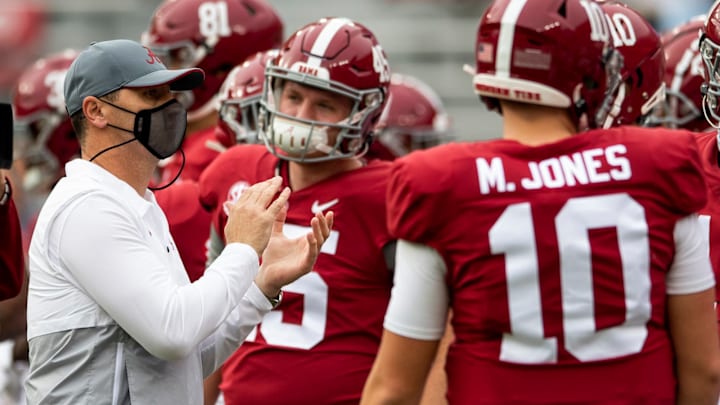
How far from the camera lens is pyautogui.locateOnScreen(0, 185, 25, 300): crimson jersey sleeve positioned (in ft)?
11.1

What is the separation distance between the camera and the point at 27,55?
57.9 feet

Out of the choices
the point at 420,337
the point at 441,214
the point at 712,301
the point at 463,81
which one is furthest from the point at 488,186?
the point at 463,81

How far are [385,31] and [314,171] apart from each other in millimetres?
13862

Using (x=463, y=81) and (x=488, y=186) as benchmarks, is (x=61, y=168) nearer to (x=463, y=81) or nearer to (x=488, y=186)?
(x=488, y=186)

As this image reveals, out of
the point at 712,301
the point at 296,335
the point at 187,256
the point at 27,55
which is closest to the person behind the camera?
the point at 712,301

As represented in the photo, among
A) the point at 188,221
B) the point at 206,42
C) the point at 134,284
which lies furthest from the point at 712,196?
the point at 206,42

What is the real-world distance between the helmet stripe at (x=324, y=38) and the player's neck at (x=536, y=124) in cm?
104

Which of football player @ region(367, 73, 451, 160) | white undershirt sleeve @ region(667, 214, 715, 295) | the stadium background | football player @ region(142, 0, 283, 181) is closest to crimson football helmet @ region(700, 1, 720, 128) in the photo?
white undershirt sleeve @ region(667, 214, 715, 295)

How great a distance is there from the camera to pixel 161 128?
2943mm

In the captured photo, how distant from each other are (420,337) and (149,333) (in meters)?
0.63

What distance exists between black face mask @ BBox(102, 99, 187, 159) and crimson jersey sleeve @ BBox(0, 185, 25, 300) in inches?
25.2

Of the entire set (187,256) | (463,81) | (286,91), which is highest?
(286,91)

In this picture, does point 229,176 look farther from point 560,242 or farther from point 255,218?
point 560,242

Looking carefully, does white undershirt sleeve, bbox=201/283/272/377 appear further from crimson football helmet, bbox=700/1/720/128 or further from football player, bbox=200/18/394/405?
crimson football helmet, bbox=700/1/720/128
